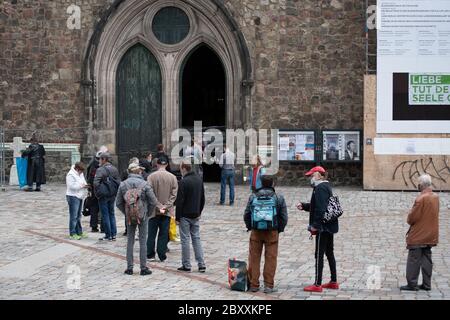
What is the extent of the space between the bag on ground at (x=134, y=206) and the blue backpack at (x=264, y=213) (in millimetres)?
1982

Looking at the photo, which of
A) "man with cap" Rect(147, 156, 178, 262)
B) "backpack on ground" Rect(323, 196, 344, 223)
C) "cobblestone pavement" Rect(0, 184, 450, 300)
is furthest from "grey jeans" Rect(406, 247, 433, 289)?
"man with cap" Rect(147, 156, 178, 262)

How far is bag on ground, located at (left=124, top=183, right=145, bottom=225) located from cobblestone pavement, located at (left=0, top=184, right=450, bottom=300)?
79 centimetres

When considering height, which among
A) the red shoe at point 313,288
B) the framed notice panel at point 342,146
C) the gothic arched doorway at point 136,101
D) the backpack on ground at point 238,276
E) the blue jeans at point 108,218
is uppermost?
the gothic arched doorway at point 136,101

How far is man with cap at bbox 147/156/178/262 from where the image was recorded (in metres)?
12.4

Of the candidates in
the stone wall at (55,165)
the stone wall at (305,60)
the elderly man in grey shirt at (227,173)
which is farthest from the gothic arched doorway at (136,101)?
the elderly man in grey shirt at (227,173)

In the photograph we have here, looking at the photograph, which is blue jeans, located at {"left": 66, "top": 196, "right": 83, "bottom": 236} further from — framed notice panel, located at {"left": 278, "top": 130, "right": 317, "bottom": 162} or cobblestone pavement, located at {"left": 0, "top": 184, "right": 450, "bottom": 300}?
framed notice panel, located at {"left": 278, "top": 130, "right": 317, "bottom": 162}

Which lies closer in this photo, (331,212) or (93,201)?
(331,212)

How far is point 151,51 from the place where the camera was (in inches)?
931

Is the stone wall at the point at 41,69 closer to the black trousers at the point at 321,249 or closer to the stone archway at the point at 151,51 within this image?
the stone archway at the point at 151,51

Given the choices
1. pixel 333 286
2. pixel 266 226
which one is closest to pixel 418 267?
pixel 333 286

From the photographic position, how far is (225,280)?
11.2m

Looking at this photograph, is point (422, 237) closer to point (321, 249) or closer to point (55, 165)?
point (321, 249)

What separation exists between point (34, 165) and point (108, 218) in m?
7.97

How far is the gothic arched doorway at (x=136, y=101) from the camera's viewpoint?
23.7m
